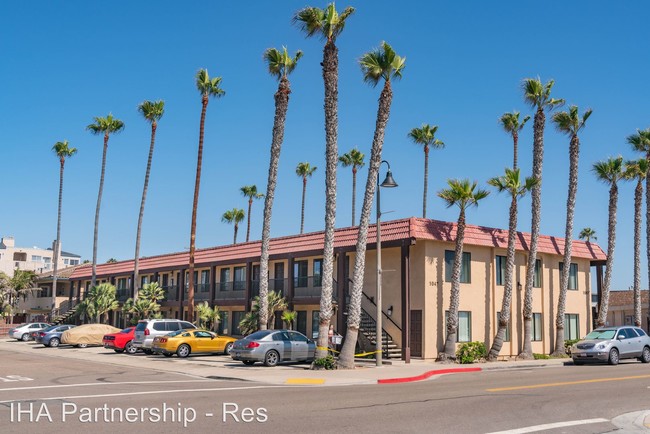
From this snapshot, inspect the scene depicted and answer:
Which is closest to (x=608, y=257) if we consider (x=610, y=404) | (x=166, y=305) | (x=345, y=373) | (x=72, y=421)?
(x=345, y=373)

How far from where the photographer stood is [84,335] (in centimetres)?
4006

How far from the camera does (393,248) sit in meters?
32.7

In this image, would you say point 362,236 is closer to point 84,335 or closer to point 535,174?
point 535,174

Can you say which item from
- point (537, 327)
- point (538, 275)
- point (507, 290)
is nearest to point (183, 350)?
point (507, 290)

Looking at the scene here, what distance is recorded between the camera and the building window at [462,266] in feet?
106

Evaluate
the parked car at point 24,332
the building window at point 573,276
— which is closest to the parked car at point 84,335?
the parked car at point 24,332

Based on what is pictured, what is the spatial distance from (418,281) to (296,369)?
8766 mm

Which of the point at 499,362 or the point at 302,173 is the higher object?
the point at 302,173

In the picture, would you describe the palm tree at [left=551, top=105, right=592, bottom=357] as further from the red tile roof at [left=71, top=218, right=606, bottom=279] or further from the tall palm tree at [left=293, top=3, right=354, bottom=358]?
the tall palm tree at [left=293, top=3, right=354, bottom=358]

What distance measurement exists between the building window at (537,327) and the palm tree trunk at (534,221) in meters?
2.61

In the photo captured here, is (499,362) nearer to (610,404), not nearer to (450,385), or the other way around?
(450,385)

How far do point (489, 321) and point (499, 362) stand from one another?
10.5ft

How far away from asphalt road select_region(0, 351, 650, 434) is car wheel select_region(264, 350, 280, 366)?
498 cm

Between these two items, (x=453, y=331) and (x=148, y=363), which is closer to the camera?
(x=148, y=363)
